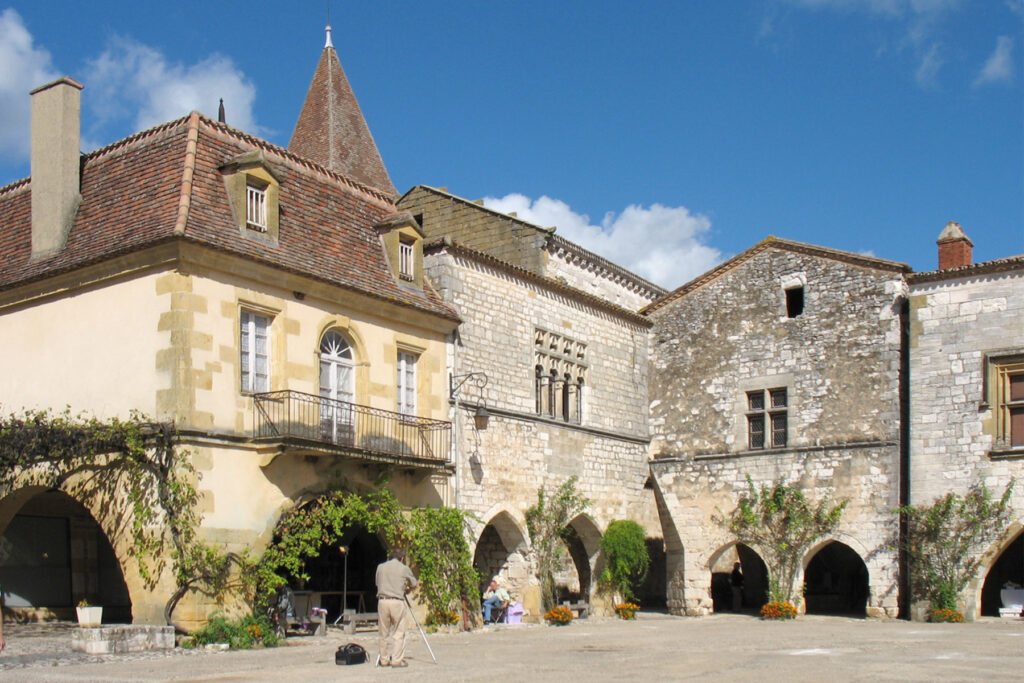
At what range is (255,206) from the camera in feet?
55.5

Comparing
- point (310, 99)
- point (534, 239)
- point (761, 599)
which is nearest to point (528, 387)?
point (534, 239)

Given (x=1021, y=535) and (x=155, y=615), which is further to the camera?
(x=1021, y=535)

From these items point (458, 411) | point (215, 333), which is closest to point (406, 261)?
point (458, 411)

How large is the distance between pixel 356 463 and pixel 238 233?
375 cm

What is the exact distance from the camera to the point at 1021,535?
21.9m

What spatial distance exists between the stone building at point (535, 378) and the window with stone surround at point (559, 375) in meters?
0.02

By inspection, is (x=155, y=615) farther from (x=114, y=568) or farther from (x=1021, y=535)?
(x=1021, y=535)

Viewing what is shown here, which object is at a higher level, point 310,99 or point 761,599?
point 310,99

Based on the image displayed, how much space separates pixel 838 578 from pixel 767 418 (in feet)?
19.5

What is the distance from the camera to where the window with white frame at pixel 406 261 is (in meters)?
19.4

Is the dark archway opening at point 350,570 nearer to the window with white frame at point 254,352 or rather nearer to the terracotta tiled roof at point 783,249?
the window with white frame at point 254,352

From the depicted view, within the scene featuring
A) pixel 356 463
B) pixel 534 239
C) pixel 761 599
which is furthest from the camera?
pixel 761 599

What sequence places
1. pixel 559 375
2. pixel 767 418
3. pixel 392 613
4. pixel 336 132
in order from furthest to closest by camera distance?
pixel 336 132 < pixel 767 418 < pixel 559 375 < pixel 392 613

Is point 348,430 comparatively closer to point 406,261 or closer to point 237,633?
point 406,261
